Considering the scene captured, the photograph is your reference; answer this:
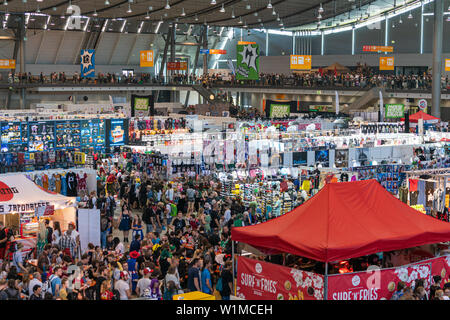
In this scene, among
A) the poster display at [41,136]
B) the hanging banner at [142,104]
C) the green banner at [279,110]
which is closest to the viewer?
the poster display at [41,136]

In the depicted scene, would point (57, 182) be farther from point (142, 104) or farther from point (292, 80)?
point (292, 80)

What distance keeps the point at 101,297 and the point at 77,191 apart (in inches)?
343

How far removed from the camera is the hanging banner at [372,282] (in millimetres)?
7785

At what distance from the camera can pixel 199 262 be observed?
9.12 m

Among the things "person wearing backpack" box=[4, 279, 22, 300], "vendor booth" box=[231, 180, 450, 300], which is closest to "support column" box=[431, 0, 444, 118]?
"vendor booth" box=[231, 180, 450, 300]

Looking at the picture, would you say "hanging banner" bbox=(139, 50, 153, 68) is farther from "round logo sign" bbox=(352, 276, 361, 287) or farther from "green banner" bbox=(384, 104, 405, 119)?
"round logo sign" bbox=(352, 276, 361, 287)

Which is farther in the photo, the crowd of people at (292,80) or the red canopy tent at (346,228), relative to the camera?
the crowd of people at (292,80)

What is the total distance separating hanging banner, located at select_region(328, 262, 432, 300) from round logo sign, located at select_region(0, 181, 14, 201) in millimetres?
7200

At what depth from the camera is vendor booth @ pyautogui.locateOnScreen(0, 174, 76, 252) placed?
12234 mm

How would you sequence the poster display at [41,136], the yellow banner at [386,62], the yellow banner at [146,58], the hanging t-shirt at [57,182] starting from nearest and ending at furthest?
1. the hanging t-shirt at [57,182]
2. the poster display at [41,136]
3. the yellow banner at [146,58]
4. the yellow banner at [386,62]

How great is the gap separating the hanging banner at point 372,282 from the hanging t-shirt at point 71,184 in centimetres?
1052

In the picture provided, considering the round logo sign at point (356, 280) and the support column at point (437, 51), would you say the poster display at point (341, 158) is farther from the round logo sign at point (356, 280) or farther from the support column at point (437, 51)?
the support column at point (437, 51)

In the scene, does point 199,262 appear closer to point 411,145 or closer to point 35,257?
point 35,257

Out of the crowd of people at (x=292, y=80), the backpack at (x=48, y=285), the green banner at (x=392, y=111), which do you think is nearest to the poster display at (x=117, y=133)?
the green banner at (x=392, y=111)
